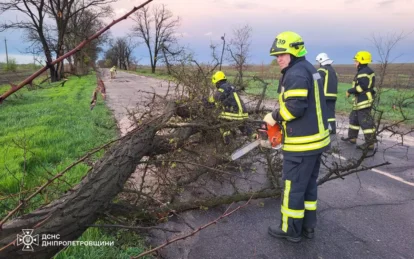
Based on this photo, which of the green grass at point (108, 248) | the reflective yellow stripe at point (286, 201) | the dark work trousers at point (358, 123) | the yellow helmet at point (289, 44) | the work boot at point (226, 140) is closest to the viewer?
the green grass at point (108, 248)

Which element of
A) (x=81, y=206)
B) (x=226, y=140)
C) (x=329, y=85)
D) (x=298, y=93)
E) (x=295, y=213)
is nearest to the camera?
(x=81, y=206)

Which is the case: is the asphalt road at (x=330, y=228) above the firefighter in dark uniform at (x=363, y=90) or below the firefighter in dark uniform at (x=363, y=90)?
below

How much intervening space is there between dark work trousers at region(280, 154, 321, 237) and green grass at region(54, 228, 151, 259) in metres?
1.52

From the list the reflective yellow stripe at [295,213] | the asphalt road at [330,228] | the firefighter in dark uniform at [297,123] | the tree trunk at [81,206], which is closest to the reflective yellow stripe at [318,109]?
the firefighter in dark uniform at [297,123]

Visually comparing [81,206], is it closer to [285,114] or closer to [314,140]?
[285,114]

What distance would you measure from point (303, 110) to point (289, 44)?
669 mm

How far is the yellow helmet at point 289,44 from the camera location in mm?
3061

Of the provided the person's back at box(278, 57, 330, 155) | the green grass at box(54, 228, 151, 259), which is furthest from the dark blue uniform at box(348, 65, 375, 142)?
the green grass at box(54, 228, 151, 259)

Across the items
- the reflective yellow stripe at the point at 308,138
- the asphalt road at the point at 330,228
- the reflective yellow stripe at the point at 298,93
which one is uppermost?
the reflective yellow stripe at the point at 298,93

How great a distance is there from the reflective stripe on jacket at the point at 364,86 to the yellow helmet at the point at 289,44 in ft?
15.9

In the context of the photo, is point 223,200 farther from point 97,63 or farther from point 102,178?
point 97,63

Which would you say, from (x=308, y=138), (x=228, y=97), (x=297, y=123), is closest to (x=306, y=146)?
(x=308, y=138)

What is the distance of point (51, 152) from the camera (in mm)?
5355

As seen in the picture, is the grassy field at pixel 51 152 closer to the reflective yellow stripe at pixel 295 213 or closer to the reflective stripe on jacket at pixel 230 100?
the reflective yellow stripe at pixel 295 213
